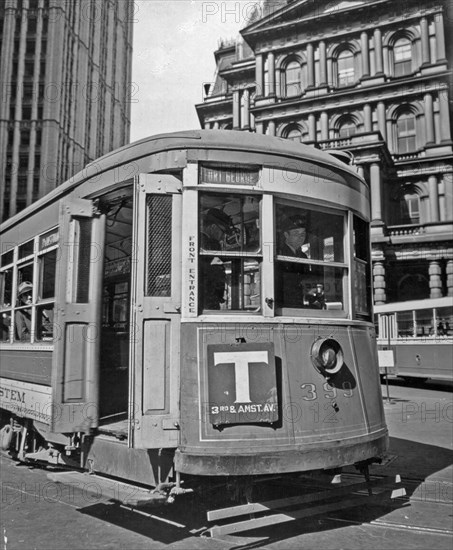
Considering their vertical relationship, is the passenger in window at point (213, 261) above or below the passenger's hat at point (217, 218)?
below

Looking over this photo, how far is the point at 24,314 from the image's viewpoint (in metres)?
6.08

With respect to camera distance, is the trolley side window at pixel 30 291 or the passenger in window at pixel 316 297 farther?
the trolley side window at pixel 30 291

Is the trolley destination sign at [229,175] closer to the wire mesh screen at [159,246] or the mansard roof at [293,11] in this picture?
the wire mesh screen at [159,246]

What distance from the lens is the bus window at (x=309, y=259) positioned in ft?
14.0

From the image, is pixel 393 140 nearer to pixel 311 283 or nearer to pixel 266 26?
pixel 266 26

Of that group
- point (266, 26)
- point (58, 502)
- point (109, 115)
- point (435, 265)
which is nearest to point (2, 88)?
point (109, 115)

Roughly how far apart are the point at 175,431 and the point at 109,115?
212ft

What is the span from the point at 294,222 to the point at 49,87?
63.1 m

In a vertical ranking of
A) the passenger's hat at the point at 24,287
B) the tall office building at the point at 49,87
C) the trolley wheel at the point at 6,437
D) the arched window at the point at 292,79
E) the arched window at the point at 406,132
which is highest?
the tall office building at the point at 49,87

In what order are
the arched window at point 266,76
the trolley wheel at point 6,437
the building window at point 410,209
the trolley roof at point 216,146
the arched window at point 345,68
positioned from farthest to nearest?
the arched window at point 266,76 → the arched window at point 345,68 → the building window at point 410,209 → the trolley wheel at point 6,437 → the trolley roof at point 216,146

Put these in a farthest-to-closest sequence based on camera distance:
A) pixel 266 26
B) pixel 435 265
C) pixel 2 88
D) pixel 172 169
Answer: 1. pixel 2 88
2. pixel 266 26
3. pixel 435 265
4. pixel 172 169

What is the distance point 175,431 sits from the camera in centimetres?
391

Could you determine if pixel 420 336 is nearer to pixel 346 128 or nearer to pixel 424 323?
pixel 424 323

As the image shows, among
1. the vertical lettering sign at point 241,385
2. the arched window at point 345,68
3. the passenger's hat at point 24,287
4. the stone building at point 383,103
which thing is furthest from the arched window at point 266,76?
the vertical lettering sign at point 241,385
